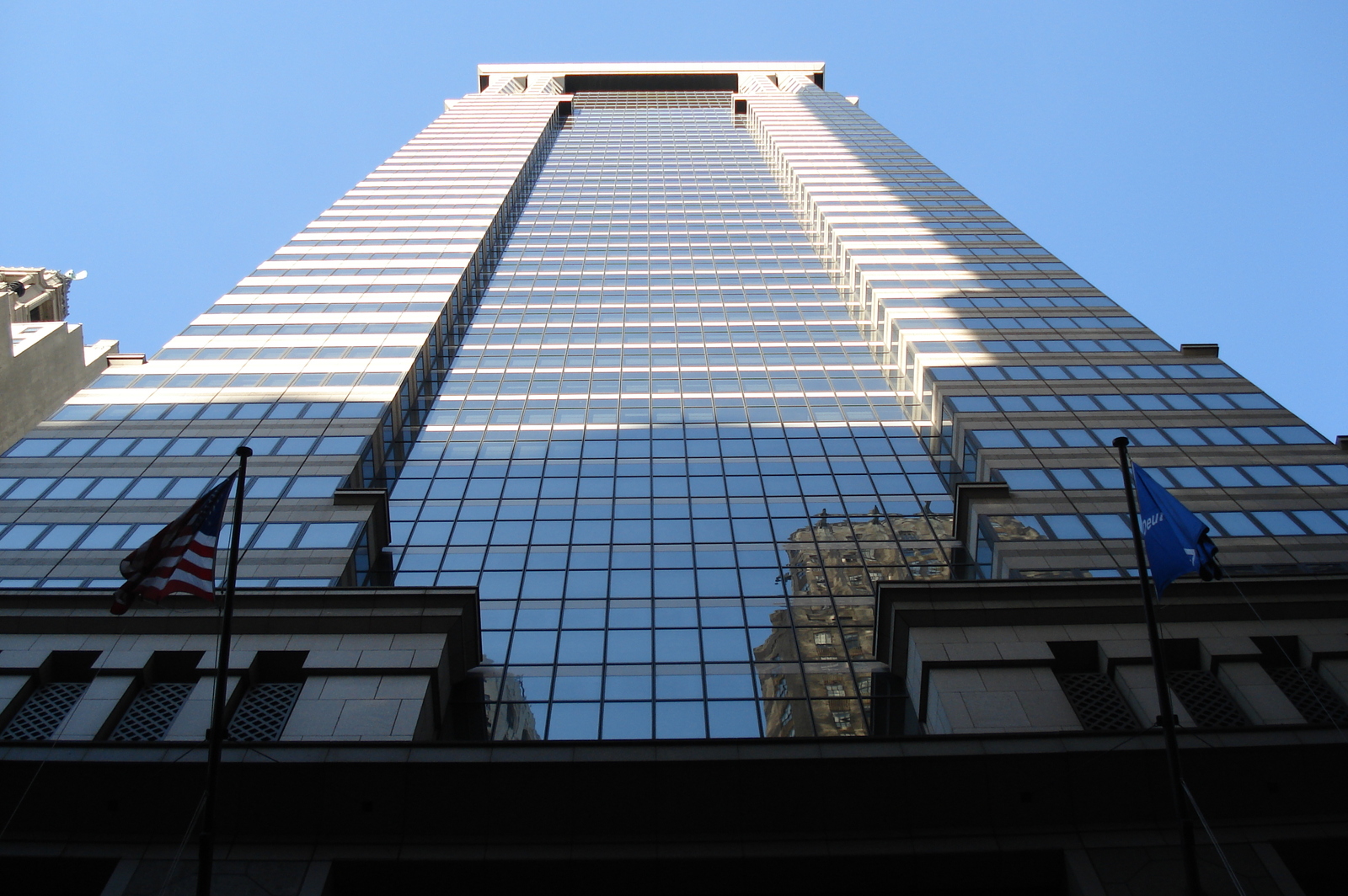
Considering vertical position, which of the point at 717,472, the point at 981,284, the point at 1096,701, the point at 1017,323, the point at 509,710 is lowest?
the point at 509,710

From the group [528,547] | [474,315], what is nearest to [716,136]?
[474,315]

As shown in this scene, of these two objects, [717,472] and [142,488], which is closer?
[142,488]

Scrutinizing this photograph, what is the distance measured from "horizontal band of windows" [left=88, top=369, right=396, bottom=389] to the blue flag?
90.8ft

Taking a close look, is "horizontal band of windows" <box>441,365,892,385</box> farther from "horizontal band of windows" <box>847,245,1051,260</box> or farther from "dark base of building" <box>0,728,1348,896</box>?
"dark base of building" <box>0,728,1348,896</box>

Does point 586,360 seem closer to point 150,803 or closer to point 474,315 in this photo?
point 474,315

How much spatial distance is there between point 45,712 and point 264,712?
14.0 ft

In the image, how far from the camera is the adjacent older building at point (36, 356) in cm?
6384

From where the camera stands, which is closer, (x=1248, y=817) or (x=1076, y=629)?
(x=1248, y=817)

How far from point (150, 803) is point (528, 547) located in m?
14.2

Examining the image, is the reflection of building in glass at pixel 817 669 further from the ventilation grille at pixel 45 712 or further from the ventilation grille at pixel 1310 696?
the ventilation grille at pixel 45 712

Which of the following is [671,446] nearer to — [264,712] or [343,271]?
[264,712]

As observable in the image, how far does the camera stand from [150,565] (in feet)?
59.7

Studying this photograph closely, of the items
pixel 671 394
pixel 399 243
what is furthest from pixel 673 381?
pixel 399 243

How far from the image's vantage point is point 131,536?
97.1 ft
